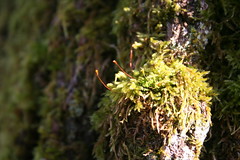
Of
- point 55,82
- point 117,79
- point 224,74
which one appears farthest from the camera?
point 55,82

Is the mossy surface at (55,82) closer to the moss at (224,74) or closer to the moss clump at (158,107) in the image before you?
the moss clump at (158,107)

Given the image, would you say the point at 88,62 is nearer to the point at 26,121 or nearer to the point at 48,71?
the point at 48,71

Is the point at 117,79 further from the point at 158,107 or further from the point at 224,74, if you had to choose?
the point at 224,74

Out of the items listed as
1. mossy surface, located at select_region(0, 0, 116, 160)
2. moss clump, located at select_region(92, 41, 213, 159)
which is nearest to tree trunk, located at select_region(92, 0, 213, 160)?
moss clump, located at select_region(92, 41, 213, 159)

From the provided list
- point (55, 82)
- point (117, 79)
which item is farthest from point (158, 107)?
point (55, 82)

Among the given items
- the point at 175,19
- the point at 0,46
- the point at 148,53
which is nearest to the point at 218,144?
the point at 148,53

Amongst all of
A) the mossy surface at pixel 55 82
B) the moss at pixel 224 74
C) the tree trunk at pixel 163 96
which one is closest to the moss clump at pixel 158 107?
the tree trunk at pixel 163 96

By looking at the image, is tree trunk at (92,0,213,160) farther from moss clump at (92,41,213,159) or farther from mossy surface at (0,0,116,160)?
mossy surface at (0,0,116,160)

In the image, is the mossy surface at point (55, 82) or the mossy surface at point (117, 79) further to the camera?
the mossy surface at point (55, 82)
